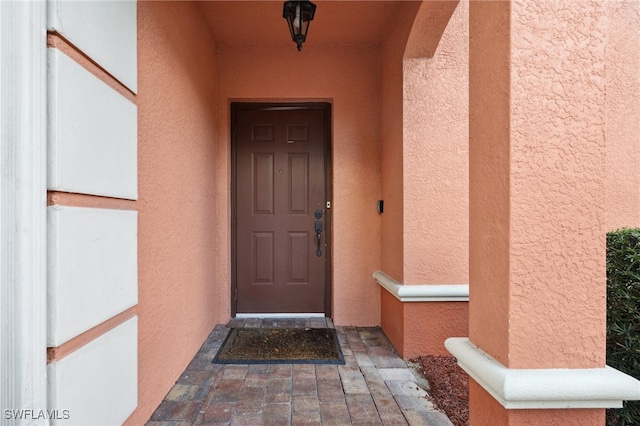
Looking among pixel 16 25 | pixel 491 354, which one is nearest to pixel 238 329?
pixel 491 354

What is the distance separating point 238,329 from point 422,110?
8.29 feet

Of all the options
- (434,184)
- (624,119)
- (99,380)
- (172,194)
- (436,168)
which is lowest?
(99,380)

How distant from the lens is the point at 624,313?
1535 millimetres

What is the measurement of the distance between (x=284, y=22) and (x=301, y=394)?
294cm

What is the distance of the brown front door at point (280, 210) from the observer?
3482 millimetres

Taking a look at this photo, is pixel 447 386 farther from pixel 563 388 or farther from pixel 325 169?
pixel 325 169

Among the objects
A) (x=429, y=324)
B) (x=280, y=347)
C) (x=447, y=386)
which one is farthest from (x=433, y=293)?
(x=280, y=347)

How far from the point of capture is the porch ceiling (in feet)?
8.91

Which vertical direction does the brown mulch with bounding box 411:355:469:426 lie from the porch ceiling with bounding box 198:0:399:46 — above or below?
below

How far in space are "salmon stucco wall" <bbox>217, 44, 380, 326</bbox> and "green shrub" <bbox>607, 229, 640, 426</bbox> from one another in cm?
193

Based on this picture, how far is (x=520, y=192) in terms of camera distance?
3.66 ft

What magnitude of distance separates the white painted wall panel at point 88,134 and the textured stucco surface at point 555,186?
1463 mm

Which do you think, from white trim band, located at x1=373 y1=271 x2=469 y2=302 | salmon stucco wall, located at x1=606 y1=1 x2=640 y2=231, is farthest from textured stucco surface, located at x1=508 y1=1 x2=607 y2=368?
salmon stucco wall, located at x1=606 y1=1 x2=640 y2=231

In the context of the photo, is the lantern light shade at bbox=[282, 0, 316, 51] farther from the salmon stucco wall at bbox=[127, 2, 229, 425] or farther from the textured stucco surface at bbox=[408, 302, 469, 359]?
the textured stucco surface at bbox=[408, 302, 469, 359]
